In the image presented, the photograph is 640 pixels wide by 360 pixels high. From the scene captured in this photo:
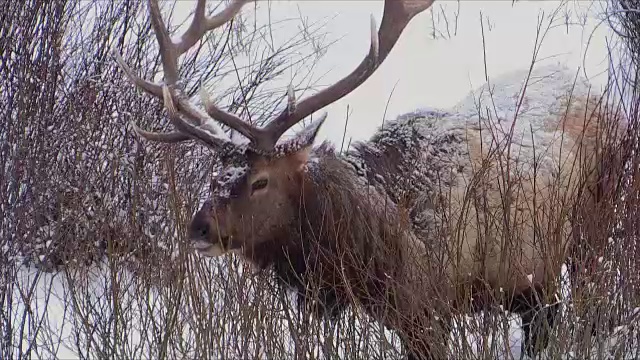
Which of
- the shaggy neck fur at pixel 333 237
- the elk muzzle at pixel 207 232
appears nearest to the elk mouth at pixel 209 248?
the elk muzzle at pixel 207 232

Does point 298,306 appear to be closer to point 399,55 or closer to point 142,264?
point 142,264

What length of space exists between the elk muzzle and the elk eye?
0.24 m

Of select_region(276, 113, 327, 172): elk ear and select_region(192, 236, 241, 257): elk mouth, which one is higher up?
select_region(276, 113, 327, 172): elk ear

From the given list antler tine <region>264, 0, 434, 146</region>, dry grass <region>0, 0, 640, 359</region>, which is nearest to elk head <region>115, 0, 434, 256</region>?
antler tine <region>264, 0, 434, 146</region>

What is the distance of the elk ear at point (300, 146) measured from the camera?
164 inches

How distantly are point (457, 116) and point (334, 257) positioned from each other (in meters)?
1.39

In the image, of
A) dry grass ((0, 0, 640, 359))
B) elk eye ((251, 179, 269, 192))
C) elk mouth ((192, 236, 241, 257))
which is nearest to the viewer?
dry grass ((0, 0, 640, 359))

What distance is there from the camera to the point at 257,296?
142 inches

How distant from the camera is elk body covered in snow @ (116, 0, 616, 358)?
11.6 ft

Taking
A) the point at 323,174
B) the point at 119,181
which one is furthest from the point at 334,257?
the point at 119,181

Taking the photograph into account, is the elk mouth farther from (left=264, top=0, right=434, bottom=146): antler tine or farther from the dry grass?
(left=264, top=0, right=434, bottom=146): antler tine

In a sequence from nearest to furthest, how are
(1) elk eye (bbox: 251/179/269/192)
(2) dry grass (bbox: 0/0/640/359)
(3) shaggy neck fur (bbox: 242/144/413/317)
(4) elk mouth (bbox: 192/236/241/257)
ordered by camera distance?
(2) dry grass (bbox: 0/0/640/359) < (4) elk mouth (bbox: 192/236/241/257) < (3) shaggy neck fur (bbox: 242/144/413/317) < (1) elk eye (bbox: 251/179/269/192)

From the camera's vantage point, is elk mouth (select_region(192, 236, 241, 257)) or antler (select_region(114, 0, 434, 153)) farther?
antler (select_region(114, 0, 434, 153))

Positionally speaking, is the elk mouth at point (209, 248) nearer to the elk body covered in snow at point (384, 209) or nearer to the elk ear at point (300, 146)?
the elk body covered in snow at point (384, 209)
